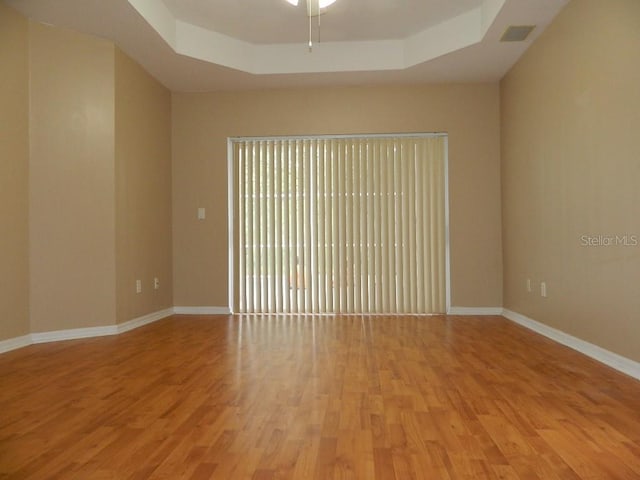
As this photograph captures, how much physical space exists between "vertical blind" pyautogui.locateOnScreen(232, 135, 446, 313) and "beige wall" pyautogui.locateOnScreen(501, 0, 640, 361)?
3.40 feet

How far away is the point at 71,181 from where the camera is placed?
4586mm

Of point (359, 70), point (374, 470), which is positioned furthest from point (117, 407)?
point (359, 70)

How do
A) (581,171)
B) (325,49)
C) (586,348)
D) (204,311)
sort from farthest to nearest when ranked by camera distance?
(204,311) → (325,49) → (581,171) → (586,348)

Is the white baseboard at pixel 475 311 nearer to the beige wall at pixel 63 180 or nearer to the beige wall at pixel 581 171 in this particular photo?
the beige wall at pixel 581 171

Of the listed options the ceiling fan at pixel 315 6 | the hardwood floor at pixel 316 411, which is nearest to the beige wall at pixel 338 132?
the ceiling fan at pixel 315 6

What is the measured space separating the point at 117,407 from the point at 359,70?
4350 mm

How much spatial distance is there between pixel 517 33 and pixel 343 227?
2711mm

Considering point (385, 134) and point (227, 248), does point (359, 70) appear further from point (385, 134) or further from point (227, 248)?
point (227, 248)

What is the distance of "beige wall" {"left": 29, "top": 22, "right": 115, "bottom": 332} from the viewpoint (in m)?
4.43

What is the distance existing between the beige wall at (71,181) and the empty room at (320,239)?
19 millimetres

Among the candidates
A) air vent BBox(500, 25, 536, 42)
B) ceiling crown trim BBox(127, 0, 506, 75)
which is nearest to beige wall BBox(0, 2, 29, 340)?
ceiling crown trim BBox(127, 0, 506, 75)

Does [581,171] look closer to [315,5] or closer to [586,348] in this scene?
[586,348]

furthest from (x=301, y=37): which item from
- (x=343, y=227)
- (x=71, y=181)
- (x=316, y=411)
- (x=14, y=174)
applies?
(x=316, y=411)

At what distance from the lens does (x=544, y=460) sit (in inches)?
74.0
